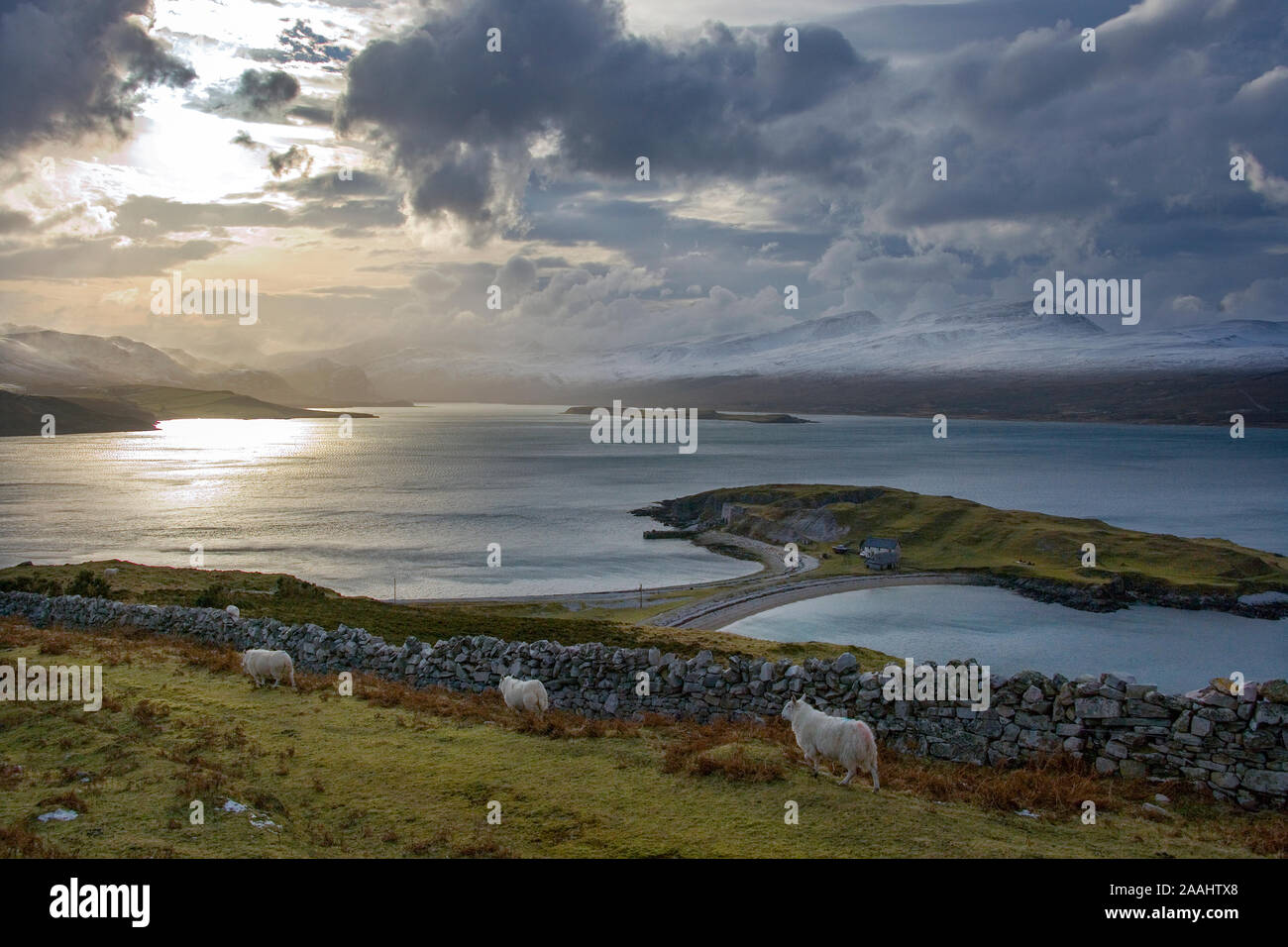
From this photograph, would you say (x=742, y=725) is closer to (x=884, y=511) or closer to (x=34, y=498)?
(x=884, y=511)

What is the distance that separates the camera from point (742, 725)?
15898mm

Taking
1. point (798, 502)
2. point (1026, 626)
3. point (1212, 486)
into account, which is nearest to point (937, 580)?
point (1026, 626)

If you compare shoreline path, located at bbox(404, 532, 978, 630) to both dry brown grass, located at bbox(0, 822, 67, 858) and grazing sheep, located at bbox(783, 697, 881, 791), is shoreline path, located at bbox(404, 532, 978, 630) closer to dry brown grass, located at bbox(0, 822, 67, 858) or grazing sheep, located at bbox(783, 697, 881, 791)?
grazing sheep, located at bbox(783, 697, 881, 791)

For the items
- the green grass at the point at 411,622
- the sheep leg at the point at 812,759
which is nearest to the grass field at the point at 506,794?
the sheep leg at the point at 812,759

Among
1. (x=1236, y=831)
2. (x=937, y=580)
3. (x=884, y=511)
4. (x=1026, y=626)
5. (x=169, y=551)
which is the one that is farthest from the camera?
(x=884, y=511)

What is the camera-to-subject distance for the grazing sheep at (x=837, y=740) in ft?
38.8

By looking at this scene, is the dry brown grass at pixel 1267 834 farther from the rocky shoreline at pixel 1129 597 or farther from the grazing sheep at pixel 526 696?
the rocky shoreline at pixel 1129 597

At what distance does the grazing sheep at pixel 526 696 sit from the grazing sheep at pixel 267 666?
562 cm

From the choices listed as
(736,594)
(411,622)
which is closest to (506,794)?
(411,622)

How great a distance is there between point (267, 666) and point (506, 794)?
10128mm

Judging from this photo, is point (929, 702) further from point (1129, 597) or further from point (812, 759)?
point (1129, 597)

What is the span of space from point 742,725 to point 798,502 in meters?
116

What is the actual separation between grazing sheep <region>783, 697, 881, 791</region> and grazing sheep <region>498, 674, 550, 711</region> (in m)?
6.06

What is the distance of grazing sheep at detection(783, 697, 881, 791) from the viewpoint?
38.8 ft
